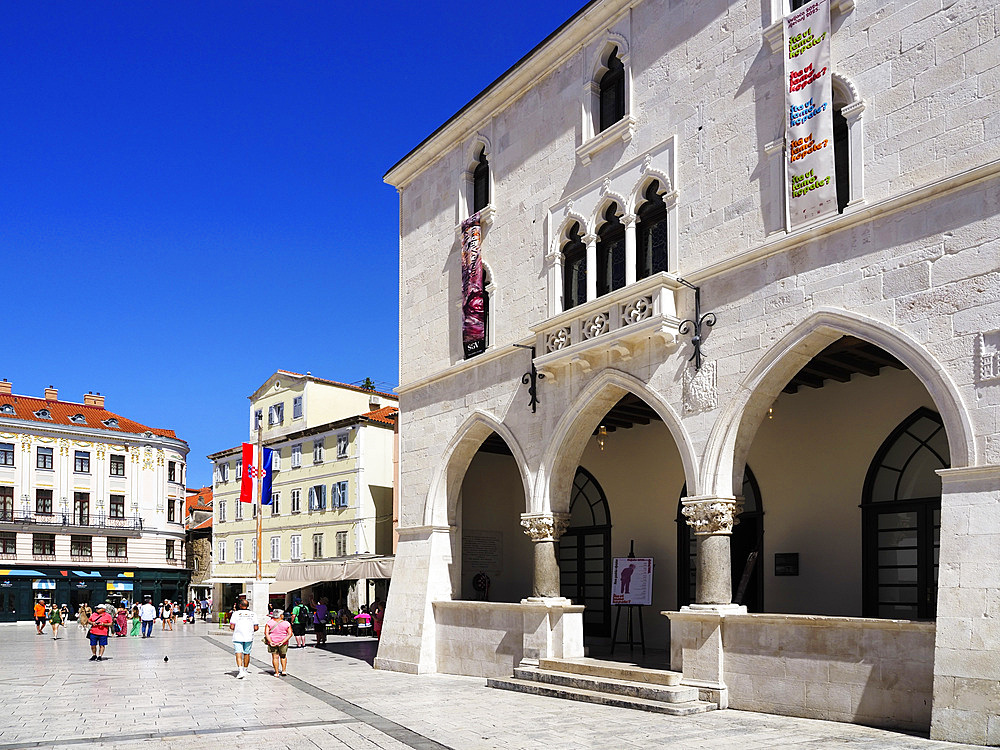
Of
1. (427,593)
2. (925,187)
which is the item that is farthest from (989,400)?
(427,593)

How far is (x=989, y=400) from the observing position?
1016cm

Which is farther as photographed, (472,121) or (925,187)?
(472,121)

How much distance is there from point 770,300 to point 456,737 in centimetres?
653

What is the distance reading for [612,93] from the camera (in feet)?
53.5

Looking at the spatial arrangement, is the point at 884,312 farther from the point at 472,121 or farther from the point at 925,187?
the point at 472,121

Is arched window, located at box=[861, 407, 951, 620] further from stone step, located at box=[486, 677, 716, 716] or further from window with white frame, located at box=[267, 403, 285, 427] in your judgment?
window with white frame, located at box=[267, 403, 285, 427]

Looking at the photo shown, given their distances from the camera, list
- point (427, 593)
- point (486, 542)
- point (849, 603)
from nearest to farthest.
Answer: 1. point (849, 603)
2. point (427, 593)
3. point (486, 542)

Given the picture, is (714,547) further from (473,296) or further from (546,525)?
(473,296)

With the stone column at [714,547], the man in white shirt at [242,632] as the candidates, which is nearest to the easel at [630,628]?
the stone column at [714,547]

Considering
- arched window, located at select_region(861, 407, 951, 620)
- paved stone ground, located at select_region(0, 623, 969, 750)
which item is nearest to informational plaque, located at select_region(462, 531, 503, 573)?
paved stone ground, located at select_region(0, 623, 969, 750)

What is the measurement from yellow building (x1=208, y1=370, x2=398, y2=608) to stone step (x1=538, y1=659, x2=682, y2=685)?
20375 mm

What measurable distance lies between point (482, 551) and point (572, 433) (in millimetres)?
6759

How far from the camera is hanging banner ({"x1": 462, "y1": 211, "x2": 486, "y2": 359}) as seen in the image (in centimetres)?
1827

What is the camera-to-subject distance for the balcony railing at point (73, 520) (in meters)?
53.0
